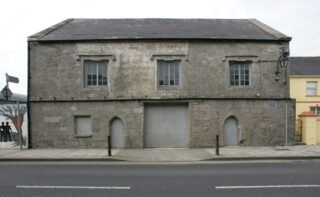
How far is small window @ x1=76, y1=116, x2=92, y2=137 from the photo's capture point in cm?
1221

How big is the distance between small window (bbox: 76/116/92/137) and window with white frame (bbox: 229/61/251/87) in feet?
29.2

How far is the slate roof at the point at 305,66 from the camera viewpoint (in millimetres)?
22478

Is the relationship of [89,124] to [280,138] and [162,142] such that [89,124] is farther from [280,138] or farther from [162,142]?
[280,138]

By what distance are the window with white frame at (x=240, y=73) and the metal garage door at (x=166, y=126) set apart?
3.40m

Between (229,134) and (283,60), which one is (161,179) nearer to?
(229,134)

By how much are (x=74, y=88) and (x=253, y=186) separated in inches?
411

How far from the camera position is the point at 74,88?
1216 cm

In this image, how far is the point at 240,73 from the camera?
12.7 m

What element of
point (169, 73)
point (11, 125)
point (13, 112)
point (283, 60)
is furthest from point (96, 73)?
point (283, 60)

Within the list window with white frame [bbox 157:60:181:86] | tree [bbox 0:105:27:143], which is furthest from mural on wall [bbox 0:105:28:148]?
window with white frame [bbox 157:60:181:86]

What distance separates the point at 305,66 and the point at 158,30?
64.0 ft

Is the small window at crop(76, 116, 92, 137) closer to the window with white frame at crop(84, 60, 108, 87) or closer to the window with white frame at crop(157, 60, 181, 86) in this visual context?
the window with white frame at crop(84, 60, 108, 87)

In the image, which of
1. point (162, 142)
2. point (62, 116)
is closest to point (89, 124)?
point (62, 116)

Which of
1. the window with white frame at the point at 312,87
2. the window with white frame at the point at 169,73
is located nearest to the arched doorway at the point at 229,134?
the window with white frame at the point at 169,73
